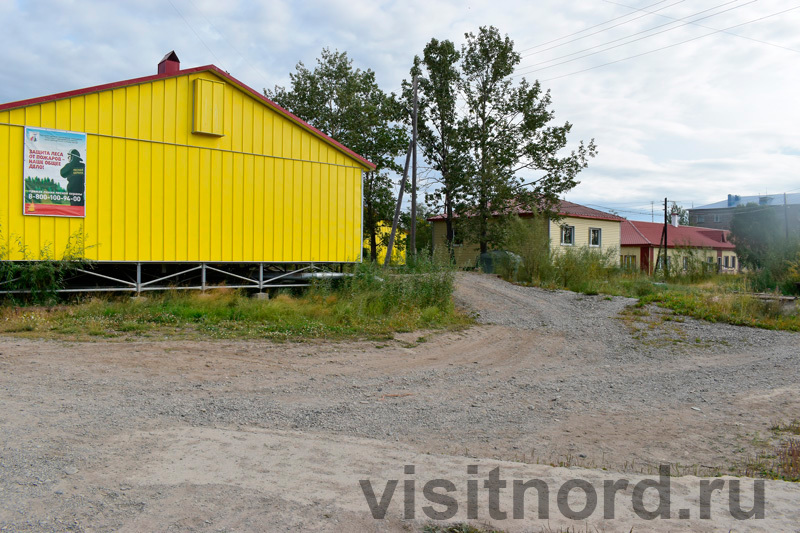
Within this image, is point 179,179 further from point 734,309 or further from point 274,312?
→ point 734,309

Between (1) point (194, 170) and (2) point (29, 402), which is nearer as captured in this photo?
(2) point (29, 402)

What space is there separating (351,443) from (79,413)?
2.74 meters

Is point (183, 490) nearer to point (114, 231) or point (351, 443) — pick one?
point (351, 443)

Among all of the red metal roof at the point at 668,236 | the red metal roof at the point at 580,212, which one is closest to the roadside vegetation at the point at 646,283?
the red metal roof at the point at 580,212

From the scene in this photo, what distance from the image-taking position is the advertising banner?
11664 mm

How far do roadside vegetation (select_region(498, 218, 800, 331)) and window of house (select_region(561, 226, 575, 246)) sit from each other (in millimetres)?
8834

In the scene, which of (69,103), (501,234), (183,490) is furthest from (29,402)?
(501,234)

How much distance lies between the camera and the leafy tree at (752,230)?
34125 millimetres

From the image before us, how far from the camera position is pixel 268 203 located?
48.9 feet

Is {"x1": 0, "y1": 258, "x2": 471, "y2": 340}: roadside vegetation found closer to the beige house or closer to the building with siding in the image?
the building with siding

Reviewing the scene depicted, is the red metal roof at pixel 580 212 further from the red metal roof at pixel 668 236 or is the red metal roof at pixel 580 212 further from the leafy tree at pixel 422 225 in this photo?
the red metal roof at pixel 668 236

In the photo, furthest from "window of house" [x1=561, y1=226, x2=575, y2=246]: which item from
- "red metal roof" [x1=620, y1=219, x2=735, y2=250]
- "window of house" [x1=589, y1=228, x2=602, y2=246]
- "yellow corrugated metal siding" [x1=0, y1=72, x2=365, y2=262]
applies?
"yellow corrugated metal siding" [x1=0, y1=72, x2=365, y2=262]

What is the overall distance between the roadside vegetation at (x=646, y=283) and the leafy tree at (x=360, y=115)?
10.6 metres

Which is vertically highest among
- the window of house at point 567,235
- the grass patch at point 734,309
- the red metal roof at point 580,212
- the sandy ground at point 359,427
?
the red metal roof at point 580,212
